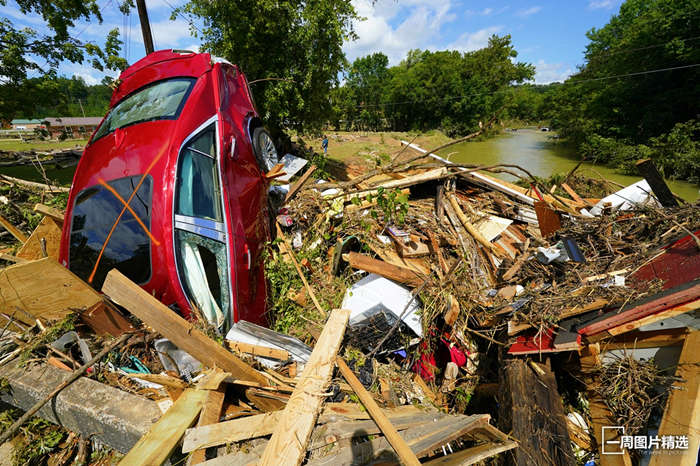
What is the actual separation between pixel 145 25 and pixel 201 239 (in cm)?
1094

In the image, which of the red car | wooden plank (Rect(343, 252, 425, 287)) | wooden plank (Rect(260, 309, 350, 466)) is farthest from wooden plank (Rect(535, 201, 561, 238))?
the red car

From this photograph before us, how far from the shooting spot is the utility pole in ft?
29.4

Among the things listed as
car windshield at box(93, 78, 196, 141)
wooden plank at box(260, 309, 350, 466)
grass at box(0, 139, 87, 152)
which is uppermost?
grass at box(0, 139, 87, 152)

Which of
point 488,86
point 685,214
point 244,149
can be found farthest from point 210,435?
point 488,86

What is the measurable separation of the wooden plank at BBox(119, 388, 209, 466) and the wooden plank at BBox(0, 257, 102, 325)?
1188 mm

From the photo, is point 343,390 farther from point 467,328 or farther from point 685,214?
point 685,214

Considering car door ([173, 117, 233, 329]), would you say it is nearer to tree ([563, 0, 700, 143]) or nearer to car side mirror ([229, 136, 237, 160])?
car side mirror ([229, 136, 237, 160])

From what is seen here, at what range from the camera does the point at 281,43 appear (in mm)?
8234

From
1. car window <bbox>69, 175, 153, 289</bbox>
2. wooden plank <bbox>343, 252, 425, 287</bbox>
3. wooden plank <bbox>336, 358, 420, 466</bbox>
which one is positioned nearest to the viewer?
wooden plank <bbox>336, 358, 420, 466</bbox>

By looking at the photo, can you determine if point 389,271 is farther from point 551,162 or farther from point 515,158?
point 515,158

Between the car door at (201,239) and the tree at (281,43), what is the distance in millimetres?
6329

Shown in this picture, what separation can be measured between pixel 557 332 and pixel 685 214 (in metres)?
2.55

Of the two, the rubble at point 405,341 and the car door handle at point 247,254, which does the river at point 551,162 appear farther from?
the car door handle at point 247,254

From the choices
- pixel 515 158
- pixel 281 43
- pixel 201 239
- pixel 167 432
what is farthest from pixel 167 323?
pixel 515 158
